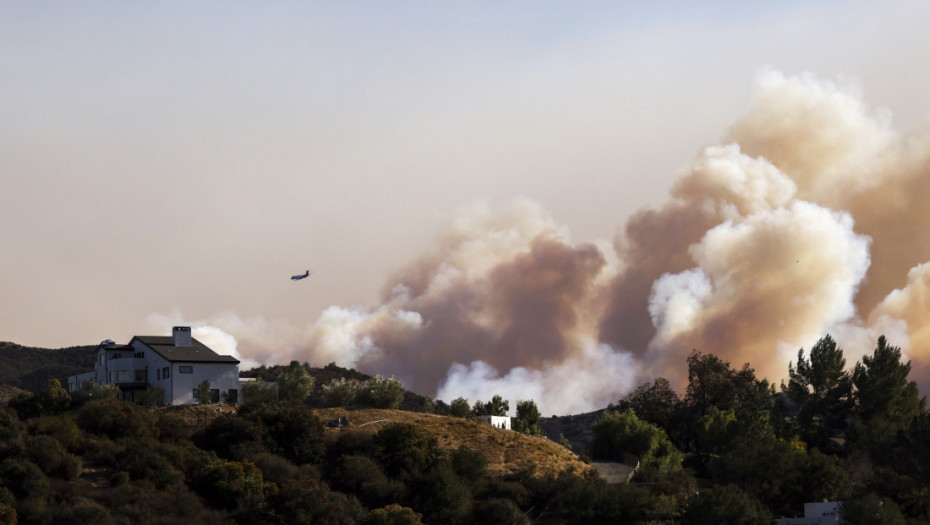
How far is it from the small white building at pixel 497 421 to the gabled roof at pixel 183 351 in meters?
27.8

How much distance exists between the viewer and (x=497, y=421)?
129125 mm

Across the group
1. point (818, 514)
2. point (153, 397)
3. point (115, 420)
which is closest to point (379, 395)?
point (153, 397)

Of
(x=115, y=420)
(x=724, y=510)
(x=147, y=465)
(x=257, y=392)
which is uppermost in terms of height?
(x=257, y=392)

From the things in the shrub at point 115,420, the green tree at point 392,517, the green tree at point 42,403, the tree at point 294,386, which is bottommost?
the green tree at point 392,517

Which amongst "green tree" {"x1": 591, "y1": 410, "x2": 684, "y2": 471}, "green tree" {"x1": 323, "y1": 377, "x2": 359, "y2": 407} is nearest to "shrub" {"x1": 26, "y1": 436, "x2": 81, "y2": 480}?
"green tree" {"x1": 323, "y1": 377, "x2": 359, "y2": 407}

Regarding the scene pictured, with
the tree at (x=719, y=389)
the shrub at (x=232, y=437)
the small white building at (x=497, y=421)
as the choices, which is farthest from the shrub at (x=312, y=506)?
the tree at (x=719, y=389)

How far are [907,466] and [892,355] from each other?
20.0 meters

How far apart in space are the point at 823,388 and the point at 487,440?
48.1 metres

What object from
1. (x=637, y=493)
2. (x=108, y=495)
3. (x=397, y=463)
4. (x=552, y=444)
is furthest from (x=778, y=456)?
(x=108, y=495)

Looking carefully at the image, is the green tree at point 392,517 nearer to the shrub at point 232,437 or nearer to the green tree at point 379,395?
the shrub at point 232,437

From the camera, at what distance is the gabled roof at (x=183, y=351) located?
119375mm

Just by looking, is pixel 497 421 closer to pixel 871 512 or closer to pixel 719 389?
pixel 719 389

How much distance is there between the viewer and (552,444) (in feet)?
395

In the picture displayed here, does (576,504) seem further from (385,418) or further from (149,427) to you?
(149,427)
